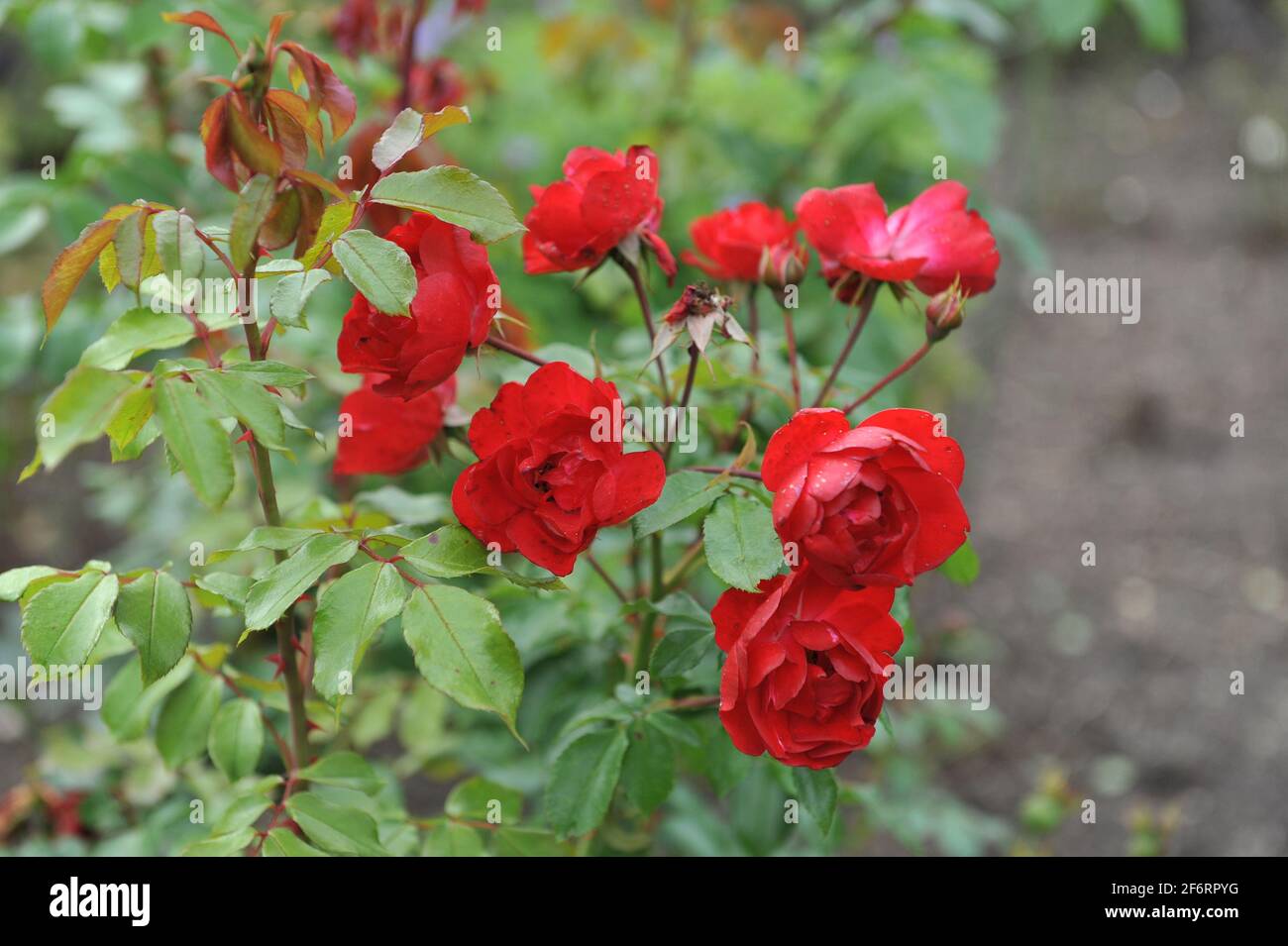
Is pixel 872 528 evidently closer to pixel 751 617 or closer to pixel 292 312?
pixel 751 617

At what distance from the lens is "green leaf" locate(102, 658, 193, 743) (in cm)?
109

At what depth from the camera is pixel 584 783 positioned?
3.24ft

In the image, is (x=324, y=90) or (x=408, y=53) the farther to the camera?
(x=408, y=53)

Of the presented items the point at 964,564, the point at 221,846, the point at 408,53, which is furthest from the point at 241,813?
the point at 408,53

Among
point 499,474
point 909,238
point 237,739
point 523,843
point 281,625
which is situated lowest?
point 523,843

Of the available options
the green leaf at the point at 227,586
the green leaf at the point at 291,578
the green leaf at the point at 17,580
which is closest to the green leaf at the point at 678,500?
the green leaf at the point at 291,578

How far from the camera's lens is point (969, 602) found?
307 centimetres

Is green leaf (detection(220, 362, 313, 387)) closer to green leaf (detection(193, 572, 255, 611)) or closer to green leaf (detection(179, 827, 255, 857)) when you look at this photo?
green leaf (detection(193, 572, 255, 611))

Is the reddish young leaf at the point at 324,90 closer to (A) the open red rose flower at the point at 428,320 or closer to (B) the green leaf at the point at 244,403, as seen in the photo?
(A) the open red rose flower at the point at 428,320

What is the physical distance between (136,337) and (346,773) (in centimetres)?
42

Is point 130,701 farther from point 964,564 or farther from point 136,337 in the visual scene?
point 964,564

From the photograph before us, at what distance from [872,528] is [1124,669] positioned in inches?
93.1
